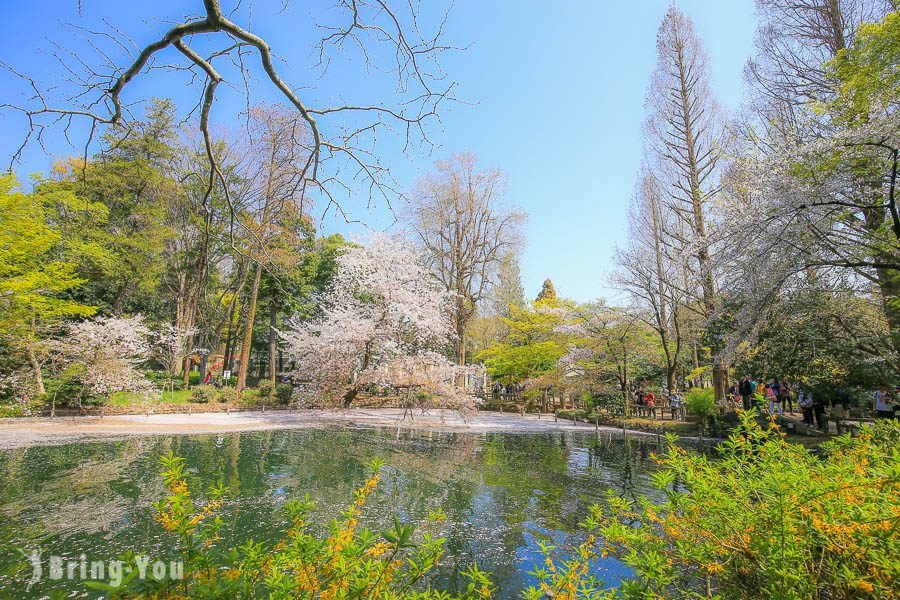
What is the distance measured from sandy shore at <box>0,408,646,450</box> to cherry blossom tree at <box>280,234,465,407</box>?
129 centimetres

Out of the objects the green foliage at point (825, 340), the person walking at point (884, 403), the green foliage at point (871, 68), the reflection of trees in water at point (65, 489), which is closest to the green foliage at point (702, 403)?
the green foliage at point (825, 340)

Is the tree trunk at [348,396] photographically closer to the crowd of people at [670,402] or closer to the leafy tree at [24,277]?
the leafy tree at [24,277]

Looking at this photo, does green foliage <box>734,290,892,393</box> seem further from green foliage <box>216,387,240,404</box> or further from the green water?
green foliage <box>216,387,240,404</box>

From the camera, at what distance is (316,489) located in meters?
7.09

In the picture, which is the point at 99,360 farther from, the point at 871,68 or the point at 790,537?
the point at 871,68

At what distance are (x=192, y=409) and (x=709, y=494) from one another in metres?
19.6

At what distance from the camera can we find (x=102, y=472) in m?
7.74

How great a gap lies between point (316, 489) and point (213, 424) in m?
9.18

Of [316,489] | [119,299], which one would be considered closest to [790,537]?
[316,489]

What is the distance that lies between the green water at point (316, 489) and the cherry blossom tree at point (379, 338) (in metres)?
4.94

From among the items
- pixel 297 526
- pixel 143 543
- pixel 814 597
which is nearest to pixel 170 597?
pixel 297 526

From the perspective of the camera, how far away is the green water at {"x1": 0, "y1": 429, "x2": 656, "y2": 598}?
473cm

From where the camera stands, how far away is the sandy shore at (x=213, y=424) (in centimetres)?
1132

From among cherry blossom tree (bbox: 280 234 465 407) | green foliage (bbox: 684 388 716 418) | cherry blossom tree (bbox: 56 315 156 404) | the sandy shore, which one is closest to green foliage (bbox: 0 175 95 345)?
cherry blossom tree (bbox: 56 315 156 404)
